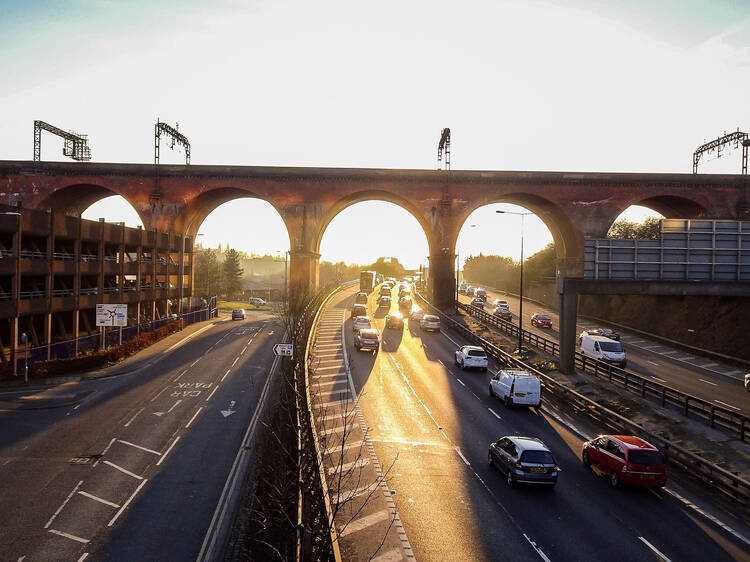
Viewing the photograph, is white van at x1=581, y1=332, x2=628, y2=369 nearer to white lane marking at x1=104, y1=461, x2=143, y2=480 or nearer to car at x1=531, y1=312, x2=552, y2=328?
car at x1=531, y1=312, x2=552, y2=328

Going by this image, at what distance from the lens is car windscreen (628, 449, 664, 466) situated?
18906mm

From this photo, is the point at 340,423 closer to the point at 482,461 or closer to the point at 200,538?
the point at 482,461

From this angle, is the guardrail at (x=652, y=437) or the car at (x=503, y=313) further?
the car at (x=503, y=313)

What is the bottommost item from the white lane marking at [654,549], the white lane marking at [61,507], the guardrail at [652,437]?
the white lane marking at [61,507]

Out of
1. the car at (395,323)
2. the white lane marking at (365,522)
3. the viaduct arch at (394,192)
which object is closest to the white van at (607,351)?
the car at (395,323)

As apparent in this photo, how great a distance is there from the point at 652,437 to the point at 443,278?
1681 inches

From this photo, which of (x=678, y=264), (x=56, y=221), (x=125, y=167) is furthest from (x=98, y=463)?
(x=125, y=167)

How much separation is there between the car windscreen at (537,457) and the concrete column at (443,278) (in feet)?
152

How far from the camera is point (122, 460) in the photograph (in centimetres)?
2142

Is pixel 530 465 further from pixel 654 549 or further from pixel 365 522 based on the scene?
pixel 365 522

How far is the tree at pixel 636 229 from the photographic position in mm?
76938

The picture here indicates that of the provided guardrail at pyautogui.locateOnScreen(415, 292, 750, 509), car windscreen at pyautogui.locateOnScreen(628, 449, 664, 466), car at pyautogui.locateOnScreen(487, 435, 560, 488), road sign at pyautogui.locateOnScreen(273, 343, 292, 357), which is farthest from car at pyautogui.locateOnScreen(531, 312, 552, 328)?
car at pyautogui.locateOnScreen(487, 435, 560, 488)

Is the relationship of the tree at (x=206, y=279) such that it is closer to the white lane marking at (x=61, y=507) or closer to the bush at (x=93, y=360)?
the bush at (x=93, y=360)

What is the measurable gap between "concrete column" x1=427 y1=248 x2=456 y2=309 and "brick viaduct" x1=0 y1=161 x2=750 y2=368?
0.12 metres
